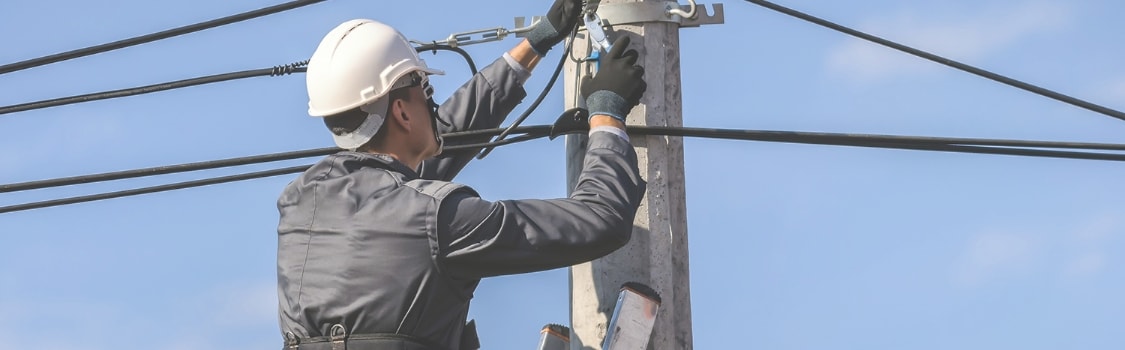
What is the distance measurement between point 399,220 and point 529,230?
1.20 feet

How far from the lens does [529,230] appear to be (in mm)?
4797

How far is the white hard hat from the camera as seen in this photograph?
5.15 metres

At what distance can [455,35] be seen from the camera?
6.63m

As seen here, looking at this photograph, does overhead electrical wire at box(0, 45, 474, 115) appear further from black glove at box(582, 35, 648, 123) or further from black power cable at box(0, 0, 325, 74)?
black glove at box(582, 35, 648, 123)

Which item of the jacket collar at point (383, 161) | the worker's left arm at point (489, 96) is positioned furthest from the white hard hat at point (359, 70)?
the worker's left arm at point (489, 96)

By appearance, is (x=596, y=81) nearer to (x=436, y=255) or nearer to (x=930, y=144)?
(x=436, y=255)

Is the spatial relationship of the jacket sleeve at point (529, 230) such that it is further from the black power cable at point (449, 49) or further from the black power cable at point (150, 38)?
the black power cable at point (150, 38)

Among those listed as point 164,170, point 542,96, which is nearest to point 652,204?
point 542,96

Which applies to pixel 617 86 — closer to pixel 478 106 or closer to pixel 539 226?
pixel 539 226

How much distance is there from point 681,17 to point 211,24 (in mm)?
2884

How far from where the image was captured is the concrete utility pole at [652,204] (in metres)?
5.82

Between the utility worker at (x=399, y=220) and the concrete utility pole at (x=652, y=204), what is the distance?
25.9 inches

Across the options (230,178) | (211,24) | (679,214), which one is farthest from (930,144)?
(211,24)

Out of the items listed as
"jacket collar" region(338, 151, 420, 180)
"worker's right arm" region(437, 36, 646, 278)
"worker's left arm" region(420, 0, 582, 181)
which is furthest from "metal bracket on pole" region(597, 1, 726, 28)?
"jacket collar" region(338, 151, 420, 180)
